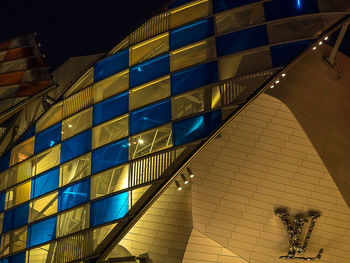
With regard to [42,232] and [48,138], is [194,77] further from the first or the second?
[42,232]

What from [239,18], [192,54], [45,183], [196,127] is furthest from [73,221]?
[239,18]

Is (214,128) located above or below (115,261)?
above

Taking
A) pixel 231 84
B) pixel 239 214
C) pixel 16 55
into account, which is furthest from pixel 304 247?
pixel 16 55

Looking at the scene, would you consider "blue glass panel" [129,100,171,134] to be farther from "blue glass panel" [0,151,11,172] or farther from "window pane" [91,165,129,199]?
"blue glass panel" [0,151,11,172]

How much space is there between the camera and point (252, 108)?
17484 mm

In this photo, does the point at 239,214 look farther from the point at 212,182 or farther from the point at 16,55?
the point at 16,55

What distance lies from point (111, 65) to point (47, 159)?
5184 mm

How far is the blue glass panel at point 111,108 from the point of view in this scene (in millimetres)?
19797

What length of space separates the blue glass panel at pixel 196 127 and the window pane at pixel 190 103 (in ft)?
1.17

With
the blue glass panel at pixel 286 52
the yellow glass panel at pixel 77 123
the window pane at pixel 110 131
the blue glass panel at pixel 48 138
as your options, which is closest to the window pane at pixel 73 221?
the window pane at pixel 110 131

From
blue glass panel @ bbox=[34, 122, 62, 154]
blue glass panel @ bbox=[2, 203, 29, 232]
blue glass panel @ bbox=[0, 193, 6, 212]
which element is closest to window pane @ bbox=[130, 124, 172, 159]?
blue glass panel @ bbox=[34, 122, 62, 154]

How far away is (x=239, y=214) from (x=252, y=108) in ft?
13.6

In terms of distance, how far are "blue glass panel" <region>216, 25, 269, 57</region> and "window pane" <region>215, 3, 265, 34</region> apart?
366mm

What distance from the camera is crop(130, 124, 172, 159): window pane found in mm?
17584
